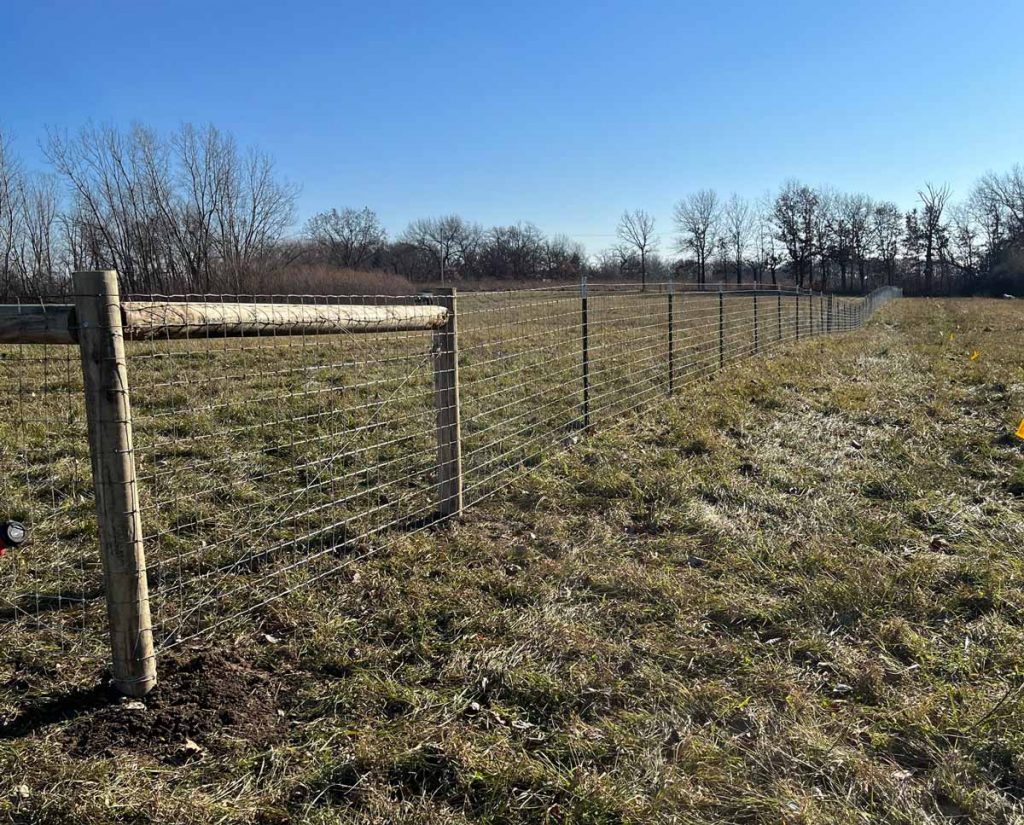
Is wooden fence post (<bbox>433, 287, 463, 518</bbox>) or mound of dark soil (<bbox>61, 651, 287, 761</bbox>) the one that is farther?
wooden fence post (<bbox>433, 287, 463, 518</bbox>)

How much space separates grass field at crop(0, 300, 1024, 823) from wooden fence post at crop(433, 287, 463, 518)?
0.21 meters

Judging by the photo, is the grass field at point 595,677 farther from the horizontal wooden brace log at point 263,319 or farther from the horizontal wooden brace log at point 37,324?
the horizontal wooden brace log at point 37,324

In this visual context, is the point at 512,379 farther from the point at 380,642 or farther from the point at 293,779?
the point at 293,779

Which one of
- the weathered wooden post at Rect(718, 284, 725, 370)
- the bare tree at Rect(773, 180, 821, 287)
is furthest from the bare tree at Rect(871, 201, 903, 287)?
the weathered wooden post at Rect(718, 284, 725, 370)

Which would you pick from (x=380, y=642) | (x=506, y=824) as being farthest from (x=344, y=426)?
(x=506, y=824)

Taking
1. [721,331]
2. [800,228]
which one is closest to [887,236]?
[800,228]

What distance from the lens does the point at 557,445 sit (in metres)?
5.99

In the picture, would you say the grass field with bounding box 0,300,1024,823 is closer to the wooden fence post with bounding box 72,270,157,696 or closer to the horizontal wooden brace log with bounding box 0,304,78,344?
the wooden fence post with bounding box 72,270,157,696

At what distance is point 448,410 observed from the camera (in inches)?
172

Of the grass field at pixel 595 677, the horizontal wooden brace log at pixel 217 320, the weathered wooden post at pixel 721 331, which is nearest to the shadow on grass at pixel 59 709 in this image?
the grass field at pixel 595 677

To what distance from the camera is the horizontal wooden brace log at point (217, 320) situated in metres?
2.26

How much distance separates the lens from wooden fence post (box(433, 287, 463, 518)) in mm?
4273

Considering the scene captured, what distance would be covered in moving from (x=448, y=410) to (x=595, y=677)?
218 centimetres

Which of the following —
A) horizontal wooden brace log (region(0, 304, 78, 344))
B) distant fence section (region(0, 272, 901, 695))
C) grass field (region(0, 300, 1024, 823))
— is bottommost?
grass field (region(0, 300, 1024, 823))
